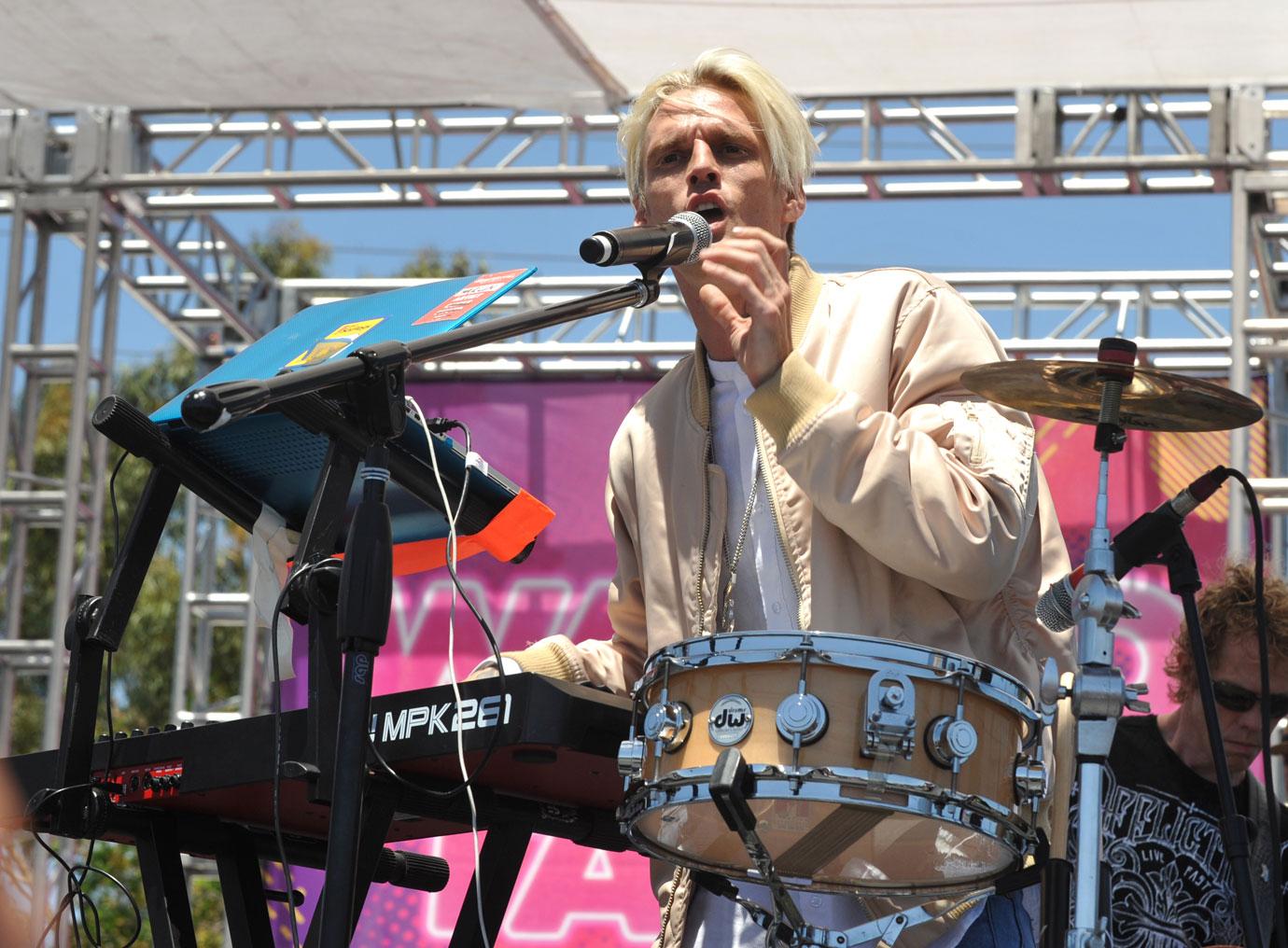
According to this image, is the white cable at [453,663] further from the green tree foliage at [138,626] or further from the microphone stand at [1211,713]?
the green tree foliage at [138,626]

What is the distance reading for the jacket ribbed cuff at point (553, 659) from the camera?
2.93 metres

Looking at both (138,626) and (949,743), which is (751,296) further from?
(138,626)

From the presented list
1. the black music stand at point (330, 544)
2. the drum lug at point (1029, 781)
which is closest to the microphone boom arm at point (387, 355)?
the black music stand at point (330, 544)

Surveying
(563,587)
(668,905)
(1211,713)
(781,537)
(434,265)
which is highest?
(434,265)

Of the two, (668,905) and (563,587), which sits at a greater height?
(563,587)

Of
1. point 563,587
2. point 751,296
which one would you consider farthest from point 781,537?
point 563,587

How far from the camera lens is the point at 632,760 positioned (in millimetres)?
2365

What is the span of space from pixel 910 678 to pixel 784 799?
9.1 inches

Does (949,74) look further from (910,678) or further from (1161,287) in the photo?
(910,678)

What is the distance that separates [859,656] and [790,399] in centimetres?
40

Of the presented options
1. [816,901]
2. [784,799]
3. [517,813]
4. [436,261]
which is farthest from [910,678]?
[436,261]

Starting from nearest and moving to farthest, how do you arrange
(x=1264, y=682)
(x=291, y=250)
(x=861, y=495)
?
(x=861, y=495) < (x=1264, y=682) < (x=291, y=250)

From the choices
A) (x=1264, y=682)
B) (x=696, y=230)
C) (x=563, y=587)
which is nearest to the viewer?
(x=696, y=230)

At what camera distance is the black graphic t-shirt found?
4.29 metres
